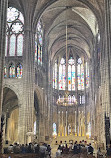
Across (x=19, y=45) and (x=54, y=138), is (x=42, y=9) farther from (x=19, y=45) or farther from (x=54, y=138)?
(x=54, y=138)

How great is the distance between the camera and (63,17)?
41188 millimetres

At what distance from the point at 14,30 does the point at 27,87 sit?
9.47 m

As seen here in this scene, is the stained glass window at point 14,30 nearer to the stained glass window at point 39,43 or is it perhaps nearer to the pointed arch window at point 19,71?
the pointed arch window at point 19,71

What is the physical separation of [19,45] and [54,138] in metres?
21.7

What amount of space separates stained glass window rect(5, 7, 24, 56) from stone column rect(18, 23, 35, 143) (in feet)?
8.93

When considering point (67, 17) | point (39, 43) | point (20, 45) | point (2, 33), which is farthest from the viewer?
point (67, 17)

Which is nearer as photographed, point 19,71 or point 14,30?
point 19,71

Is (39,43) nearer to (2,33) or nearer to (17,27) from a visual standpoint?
(17,27)

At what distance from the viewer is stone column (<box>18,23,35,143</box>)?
30.4 meters

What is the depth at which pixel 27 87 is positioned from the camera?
3152 centimetres

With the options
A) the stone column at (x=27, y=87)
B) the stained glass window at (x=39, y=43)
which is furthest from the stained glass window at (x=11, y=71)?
the stained glass window at (x=39, y=43)

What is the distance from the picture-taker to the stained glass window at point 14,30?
116 feet

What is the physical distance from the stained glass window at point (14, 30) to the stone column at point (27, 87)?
8.93 feet

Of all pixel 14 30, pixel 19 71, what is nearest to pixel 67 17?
pixel 14 30
